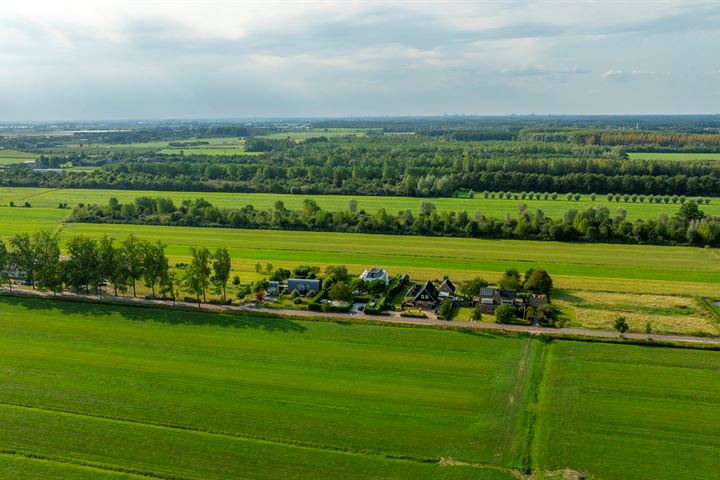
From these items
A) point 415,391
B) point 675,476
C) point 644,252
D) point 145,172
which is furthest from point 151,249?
point 145,172

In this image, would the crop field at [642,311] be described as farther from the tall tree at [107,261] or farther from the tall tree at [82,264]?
the tall tree at [82,264]

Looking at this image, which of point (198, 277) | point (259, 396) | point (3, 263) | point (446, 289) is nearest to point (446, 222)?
point (446, 289)

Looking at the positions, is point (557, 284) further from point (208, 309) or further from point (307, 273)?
point (208, 309)

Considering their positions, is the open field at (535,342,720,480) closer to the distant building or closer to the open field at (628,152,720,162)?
the distant building

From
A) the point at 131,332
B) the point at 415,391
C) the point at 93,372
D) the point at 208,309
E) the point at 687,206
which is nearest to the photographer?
the point at 415,391

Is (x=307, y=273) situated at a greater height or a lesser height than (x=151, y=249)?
lesser

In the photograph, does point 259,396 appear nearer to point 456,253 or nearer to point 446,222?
point 456,253

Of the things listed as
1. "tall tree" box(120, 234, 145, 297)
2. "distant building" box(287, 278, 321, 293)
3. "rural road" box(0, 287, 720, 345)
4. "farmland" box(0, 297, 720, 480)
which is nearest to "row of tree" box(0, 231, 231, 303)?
"tall tree" box(120, 234, 145, 297)

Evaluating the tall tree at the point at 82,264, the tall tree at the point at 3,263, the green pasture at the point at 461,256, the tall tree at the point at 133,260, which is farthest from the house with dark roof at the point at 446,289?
the tall tree at the point at 3,263
